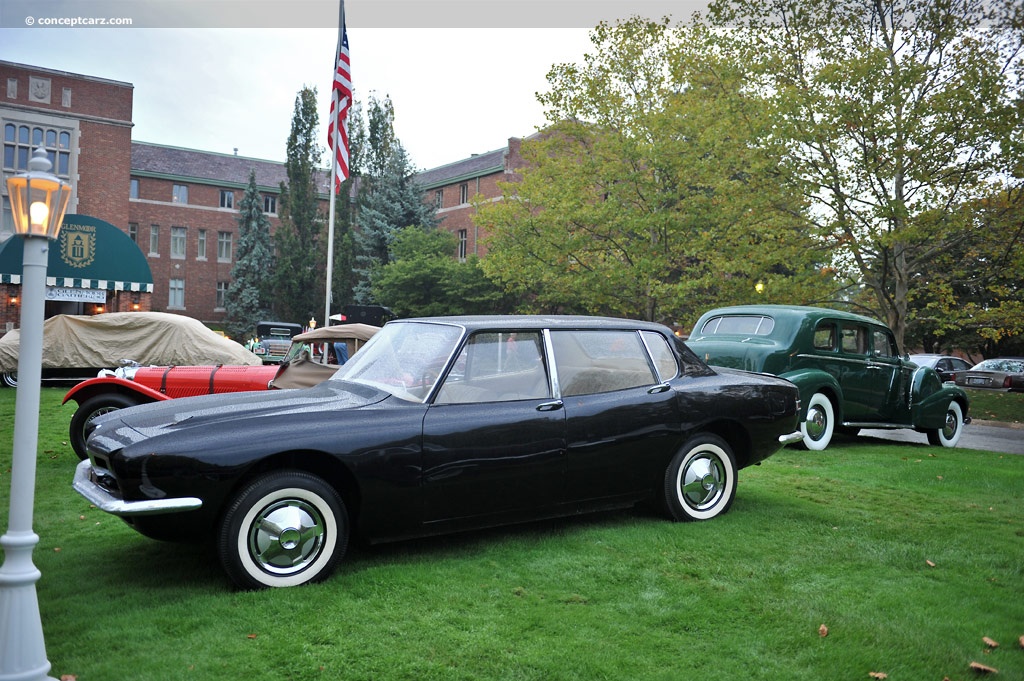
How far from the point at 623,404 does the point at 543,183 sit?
69.9 ft

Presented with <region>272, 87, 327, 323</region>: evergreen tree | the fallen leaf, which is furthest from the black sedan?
<region>272, 87, 327, 323</region>: evergreen tree

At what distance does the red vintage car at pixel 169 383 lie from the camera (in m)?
8.62

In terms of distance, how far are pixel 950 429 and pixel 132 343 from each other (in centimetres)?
1542

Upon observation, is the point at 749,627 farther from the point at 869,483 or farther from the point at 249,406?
the point at 869,483

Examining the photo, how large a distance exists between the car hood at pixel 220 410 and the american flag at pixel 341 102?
15913 millimetres

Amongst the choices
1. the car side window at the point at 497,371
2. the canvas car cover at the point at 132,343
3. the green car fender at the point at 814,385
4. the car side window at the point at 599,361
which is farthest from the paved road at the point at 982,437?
the canvas car cover at the point at 132,343

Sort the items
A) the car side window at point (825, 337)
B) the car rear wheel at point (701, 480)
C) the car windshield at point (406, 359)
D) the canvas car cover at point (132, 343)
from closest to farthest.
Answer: the car windshield at point (406, 359), the car rear wheel at point (701, 480), the car side window at point (825, 337), the canvas car cover at point (132, 343)

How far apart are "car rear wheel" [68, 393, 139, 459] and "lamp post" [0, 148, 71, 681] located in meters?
5.49

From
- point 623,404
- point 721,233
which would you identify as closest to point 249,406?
point 623,404

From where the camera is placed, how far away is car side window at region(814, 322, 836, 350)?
1109 centimetres

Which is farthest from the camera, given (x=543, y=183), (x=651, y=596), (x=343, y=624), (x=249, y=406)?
(x=543, y=183)

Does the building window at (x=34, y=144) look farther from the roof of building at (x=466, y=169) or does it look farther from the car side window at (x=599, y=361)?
the car side window at (x=599, y=361)

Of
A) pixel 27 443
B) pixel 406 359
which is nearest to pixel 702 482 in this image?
pixel 406 359

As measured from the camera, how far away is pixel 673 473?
5848 millimetres
